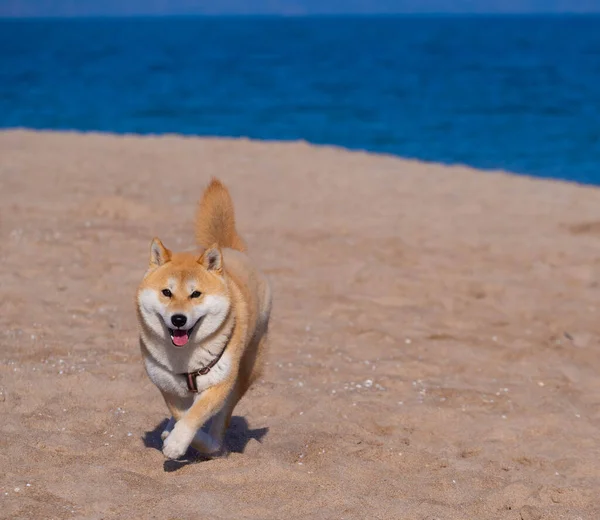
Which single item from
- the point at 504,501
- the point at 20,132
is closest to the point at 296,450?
the point at 504,501

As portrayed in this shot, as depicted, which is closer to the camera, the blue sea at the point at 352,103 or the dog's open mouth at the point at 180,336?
the dog's open mouth at the point at 180,336

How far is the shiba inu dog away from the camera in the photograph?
4625mm

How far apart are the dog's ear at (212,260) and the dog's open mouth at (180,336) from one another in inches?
13.0

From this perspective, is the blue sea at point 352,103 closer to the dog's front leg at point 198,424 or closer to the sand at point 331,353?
the sand at point 331,353

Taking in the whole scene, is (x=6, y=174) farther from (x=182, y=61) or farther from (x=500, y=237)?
(x=182, y=61)

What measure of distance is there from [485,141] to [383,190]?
33.4 feet

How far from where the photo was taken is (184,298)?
4629mm

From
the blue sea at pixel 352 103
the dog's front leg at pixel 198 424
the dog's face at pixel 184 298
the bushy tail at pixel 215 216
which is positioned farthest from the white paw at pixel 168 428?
the blue sea at pixel 352 103

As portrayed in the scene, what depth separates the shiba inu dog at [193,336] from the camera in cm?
462

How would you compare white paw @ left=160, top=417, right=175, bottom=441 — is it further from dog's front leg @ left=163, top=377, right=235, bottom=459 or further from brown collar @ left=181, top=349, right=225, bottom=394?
brown collar @ left=181, top=349, right=225, bottom=394

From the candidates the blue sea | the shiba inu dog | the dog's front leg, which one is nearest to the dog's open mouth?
the shiba inu dog

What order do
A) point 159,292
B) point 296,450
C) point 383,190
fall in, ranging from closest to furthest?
1. point 159,292
2. point 296,450
3. point 383,190

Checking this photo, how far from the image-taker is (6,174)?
1229 cm

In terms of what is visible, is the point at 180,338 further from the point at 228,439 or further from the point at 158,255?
the point at 228,439
